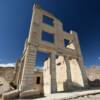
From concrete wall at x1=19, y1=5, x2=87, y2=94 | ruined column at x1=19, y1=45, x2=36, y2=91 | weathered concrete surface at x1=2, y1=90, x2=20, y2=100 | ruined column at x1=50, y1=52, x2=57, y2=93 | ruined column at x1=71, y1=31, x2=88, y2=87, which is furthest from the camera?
ruined column at x1=71, y1=31, x2=88, y2=87

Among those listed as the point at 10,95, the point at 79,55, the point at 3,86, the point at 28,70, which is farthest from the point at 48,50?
the point at 10,95

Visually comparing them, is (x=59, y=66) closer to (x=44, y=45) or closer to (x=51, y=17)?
(x=44, y=45)

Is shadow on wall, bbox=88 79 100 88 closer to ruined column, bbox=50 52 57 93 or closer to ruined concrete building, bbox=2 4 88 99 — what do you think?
ruined concrete building, bbox=2 4 88 99

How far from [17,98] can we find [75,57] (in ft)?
34.5

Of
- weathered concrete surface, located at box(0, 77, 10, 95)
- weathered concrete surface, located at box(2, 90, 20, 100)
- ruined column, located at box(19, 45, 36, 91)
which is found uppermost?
ruined column, located at box(19, 45, 36, 91)

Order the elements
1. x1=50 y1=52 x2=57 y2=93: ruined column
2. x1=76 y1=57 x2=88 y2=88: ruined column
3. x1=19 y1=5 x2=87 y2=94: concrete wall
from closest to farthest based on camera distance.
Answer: x1=19 y1=5 x2=87 y2=94: concrete wall → x1=50 y1=52 x2=57 y2=93: ruined column → x1=76 y1=57 x2=88 y2=88: ruined column

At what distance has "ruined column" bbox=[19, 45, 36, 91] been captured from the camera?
33.3ft

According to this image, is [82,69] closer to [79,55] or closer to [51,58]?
[79,55]

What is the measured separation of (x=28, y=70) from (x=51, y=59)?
3651 mm

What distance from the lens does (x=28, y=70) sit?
433 inches

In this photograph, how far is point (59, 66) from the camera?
1823 centimetres

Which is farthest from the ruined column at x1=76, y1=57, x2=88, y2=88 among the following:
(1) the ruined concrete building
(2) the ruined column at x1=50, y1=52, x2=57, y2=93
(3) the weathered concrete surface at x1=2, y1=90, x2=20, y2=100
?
(3) the weathered concrete surface at x1=2, y1=90, x2=20, y2=100

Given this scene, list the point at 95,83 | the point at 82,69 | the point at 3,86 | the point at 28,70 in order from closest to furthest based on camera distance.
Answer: the point at 3,86 → the point at 28,70 → the point at 95,83 → the point at 82,69

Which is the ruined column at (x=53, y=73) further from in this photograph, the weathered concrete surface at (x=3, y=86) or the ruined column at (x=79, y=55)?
the ruined column at (x=79, y=55)
